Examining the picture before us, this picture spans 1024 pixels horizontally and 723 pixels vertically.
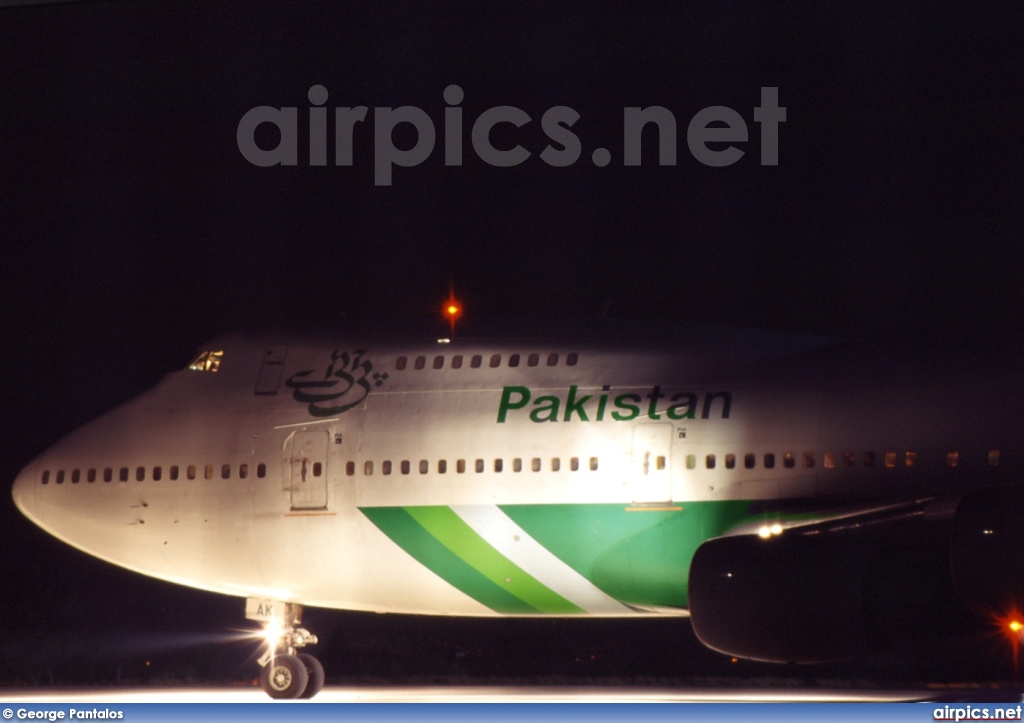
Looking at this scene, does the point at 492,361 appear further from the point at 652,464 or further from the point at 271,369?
the point at 271,369

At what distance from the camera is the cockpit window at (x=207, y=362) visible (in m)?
16.0

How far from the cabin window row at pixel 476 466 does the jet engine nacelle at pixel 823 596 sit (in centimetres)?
203

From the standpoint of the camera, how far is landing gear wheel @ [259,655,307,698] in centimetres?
1563

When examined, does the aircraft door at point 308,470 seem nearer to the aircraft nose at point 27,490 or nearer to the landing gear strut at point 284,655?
the landing gear strut at point 284,655

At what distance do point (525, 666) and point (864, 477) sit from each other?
1053cm

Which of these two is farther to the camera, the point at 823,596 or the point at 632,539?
the point at 632,539

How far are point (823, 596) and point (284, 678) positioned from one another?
6.40m

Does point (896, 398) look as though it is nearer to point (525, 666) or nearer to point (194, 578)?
point (194, 578)

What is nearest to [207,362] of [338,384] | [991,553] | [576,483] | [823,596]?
[338,384]

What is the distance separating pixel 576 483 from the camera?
45.9 feet

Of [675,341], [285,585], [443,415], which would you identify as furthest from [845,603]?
[285,585]

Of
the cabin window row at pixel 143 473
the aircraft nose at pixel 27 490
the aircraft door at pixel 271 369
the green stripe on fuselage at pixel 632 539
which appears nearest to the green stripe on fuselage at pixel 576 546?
the green stripe on fuselage at pixel 632 539

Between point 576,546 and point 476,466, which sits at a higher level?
point 476,466

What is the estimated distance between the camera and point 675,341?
1454 centimetres
